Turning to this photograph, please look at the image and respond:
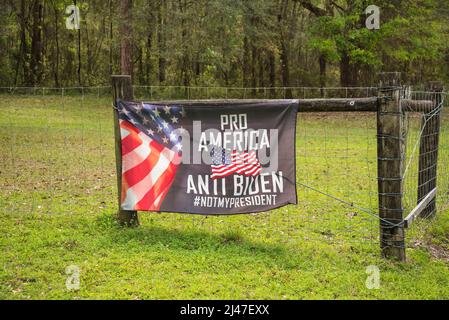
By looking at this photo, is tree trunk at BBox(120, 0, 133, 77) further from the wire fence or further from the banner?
the banner

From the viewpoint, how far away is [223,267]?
17.7 feet

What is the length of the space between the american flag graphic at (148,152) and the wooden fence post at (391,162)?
7.71ft

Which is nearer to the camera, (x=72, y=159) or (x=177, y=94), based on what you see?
(x=72, y=159)

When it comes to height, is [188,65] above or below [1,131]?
above

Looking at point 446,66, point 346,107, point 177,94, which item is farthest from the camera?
point 446,66

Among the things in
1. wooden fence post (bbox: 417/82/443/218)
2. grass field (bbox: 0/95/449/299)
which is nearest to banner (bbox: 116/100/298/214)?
grass field (bbox: 0/95/449/299)

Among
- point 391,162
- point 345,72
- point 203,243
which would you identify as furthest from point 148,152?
point 345,72

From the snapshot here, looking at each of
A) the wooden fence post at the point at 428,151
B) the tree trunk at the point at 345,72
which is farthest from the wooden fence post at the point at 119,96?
the tree trunk at the point at 345,72

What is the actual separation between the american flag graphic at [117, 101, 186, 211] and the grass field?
0.51 m

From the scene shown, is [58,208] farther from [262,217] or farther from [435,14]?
[435,14]

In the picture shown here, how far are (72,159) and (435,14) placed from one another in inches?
759

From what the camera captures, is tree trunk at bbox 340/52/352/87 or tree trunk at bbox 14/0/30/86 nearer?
tree trunk at bbox 340/52/352/87

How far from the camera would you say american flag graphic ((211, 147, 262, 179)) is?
5891mm
